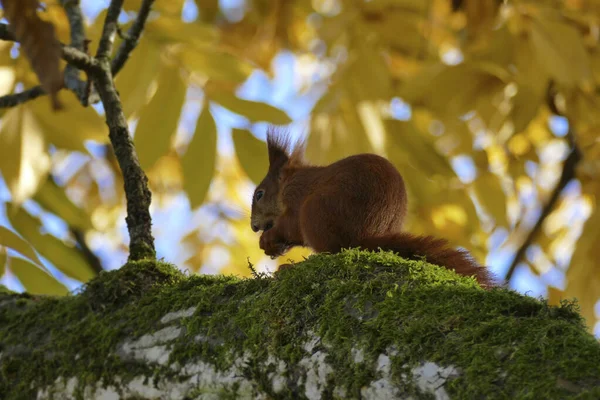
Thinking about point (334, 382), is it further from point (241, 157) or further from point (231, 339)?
point (241, 157)

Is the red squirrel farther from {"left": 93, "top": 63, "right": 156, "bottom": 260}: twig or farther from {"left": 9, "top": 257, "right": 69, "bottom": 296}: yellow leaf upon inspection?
{"left": 9, "top": 257, "right": 69, "bottom": 296}: yellow leaf

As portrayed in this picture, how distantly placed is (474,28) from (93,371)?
2.30 m

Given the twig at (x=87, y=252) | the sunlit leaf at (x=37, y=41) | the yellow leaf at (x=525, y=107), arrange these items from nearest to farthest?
the sunlit leaf at (x=37, y=41)
the yellow leaf at (x=525, y=107)
the twig at (x=87, y=252)

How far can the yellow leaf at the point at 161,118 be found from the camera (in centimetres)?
248

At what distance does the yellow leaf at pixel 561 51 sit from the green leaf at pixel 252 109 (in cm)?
94

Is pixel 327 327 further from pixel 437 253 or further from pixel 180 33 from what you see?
pixel 180 33

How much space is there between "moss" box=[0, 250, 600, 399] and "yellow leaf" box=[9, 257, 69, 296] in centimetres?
73

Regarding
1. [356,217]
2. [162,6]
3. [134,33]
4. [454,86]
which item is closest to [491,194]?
[454,86]

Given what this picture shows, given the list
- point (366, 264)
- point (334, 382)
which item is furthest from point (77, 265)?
Answer: point (334, 382)

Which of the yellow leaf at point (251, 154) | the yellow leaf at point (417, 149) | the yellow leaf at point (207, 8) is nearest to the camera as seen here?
the yellow leaf at point (251, 154)

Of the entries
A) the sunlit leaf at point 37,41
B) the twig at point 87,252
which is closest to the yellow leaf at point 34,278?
the sunlit leaf at point 37,41

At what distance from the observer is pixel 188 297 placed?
5.12 feet

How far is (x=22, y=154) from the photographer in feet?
8.14

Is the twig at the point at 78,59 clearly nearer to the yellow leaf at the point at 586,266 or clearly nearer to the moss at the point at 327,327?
the moss at the point at 327,327
